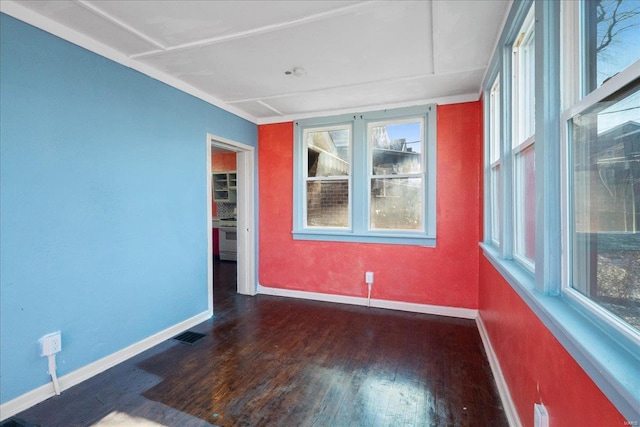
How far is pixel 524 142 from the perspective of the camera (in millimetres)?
1669

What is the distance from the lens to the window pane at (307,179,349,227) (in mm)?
3885

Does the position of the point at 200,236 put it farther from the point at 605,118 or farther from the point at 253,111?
the point at 605,118

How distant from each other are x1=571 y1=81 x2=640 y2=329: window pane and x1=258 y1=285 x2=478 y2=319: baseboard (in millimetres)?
2440

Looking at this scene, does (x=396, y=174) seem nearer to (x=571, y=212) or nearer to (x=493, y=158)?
(x=493, y=158)

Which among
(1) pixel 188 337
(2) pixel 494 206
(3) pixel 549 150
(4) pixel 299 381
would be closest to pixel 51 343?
(1) pixel 188 337

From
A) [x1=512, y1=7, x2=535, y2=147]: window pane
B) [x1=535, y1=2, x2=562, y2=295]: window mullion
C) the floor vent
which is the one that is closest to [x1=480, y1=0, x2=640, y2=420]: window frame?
[x1=535, y1=2, x2=562, y2=295]: window mullion

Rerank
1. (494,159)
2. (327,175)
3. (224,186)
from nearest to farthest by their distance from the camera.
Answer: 1. (494,159)
2. (327,175)
3. (224,186)

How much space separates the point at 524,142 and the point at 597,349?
4.08ft

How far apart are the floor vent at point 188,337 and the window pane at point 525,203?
112 inches

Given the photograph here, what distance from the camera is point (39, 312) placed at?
191 centimetres

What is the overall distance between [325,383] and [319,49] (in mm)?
2540

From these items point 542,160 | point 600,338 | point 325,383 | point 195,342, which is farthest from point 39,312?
point 542,160

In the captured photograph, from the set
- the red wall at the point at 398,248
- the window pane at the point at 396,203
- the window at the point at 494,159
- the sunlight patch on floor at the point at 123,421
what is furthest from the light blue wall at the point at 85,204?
the window at the point at 494,159

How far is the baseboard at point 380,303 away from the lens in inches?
132
